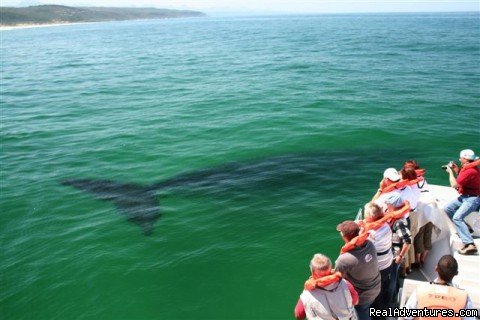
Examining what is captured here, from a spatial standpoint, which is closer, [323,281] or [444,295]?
[444,295]

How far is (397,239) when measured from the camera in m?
8.52

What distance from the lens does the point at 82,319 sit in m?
11.3

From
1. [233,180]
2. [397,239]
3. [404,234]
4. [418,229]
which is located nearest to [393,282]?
[397,239]

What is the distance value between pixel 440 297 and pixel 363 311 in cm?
214

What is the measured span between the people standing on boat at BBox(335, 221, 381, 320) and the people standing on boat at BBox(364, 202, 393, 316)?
386 millimetres

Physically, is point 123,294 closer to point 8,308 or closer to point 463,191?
point 8,308

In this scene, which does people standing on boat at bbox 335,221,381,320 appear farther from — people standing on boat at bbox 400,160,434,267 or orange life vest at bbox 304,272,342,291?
people standing on boat at bbox 400,160,434,267

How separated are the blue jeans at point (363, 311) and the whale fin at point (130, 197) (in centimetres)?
920

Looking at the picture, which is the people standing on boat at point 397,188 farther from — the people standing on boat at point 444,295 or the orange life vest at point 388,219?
the people standing on boat at point 444,295

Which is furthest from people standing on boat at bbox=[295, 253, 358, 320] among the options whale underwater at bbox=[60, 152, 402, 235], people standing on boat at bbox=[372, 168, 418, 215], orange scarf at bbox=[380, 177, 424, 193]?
whale underwater at bbox=[60, 152, 402, 235]

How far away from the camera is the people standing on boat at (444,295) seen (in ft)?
18.9

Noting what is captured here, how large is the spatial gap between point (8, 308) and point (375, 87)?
103 feet

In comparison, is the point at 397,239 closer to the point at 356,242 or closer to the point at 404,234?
the point at 404,234

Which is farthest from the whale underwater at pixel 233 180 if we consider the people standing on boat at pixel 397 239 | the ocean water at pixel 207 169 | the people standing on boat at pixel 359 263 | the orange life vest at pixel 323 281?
the orange life vest at pixel 323 281
